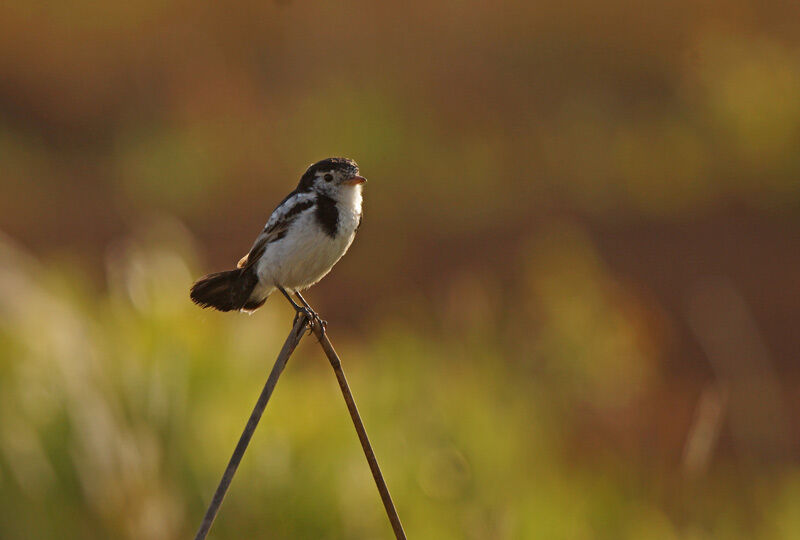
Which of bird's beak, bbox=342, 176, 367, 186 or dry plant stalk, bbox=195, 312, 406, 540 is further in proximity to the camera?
bird's beak, bbox=342, 176, 367, 186

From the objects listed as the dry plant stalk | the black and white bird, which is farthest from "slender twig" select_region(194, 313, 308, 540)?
the black and white bird

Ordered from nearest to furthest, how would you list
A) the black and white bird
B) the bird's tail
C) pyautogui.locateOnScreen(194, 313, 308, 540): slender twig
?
1. pyautogui.locateOnScreen(194, 313, 308, 540): slender twig
2. the bird's tail
3. the black and white bird

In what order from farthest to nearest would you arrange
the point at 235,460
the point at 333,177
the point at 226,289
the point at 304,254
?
the point at 333,177
the point at 304,254
the point at 226,289
the point at 235,460

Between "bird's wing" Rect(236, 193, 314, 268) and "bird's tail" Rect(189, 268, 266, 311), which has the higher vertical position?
"bird's wing" Rect(236, 193, 314, 268)

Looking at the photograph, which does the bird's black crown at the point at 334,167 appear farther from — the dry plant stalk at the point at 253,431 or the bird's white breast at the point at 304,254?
the dry plant stalk at the point at 253,431

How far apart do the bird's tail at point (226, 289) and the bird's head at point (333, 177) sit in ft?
0.86

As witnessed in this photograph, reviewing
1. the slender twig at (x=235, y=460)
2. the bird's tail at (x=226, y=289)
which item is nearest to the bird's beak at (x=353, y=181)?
the bird's tail at (x=226, y=289)

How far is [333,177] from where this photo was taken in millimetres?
2418

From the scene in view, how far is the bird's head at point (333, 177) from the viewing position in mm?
2383

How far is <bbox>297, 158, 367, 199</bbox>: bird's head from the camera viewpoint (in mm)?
2383

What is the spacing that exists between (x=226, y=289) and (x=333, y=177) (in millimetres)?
387

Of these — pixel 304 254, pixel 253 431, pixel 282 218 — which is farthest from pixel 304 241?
pixel 253 431

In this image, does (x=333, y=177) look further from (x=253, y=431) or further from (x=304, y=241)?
(x=253, y=431)

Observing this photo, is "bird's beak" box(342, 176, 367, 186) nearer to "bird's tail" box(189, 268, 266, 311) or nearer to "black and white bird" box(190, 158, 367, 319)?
"black and white bird" box(190, 158, 367, 319)
